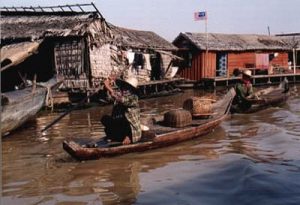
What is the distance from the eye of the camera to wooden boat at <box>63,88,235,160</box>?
7.86 metres

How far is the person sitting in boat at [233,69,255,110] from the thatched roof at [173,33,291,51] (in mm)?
13930

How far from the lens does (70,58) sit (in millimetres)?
18391

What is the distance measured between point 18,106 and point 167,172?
5.30 metres

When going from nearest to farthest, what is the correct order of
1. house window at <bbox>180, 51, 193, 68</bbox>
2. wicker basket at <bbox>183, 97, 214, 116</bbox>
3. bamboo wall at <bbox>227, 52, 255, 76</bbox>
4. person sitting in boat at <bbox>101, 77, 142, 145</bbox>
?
person sitting in boat at <bbox>101, 77, 142, 145</bbox>
wicker basket at <bbox>183, 97, 214, 116</bbox>
house window at <bbox>180, 51, 193, 68</bbox>
bamboo wall at <bbox>227, 52, 255, 76</bbox>

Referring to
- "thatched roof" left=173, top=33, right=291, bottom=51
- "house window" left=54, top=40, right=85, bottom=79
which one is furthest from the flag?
"house window" left=54, top=40, right=85, bottom=79

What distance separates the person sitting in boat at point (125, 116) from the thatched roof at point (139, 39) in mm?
12039

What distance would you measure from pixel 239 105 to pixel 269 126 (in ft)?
5.58

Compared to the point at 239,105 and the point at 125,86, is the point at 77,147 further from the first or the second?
the point at 239,105

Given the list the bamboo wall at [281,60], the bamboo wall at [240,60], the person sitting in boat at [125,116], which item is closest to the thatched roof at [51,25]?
the person sitting in boat at [125,116]

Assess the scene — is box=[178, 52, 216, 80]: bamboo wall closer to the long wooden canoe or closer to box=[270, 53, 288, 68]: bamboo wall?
box=[270, 53, 288, 68]: bamboo wall

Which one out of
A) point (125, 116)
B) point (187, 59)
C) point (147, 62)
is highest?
point (187, 59)

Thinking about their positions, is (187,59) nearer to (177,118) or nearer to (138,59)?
(138,59)

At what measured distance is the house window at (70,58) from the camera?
59.6ft

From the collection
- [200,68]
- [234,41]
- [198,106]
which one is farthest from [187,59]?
[198,106]
